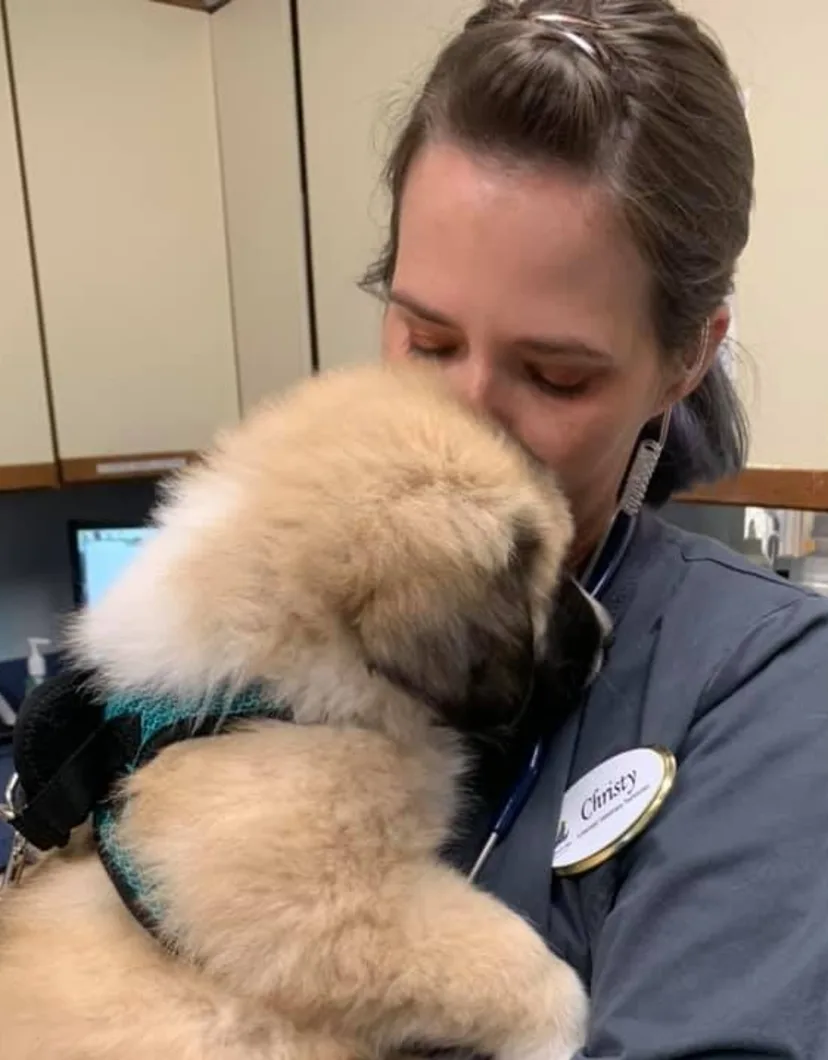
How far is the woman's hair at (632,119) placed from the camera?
0.94 metres

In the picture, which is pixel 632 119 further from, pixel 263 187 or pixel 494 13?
pixel 263 187

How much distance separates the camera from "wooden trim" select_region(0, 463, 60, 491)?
2.66 m

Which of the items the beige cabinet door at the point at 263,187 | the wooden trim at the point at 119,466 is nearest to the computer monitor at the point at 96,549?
the wooden trim at the point at 119,466

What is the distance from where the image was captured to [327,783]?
91 centimetres

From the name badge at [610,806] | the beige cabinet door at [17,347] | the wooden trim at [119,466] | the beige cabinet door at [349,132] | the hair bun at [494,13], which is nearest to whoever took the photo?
the name badge at [610,806]

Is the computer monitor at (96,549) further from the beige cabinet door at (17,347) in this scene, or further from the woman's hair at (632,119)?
the woman's hair at (632,119)

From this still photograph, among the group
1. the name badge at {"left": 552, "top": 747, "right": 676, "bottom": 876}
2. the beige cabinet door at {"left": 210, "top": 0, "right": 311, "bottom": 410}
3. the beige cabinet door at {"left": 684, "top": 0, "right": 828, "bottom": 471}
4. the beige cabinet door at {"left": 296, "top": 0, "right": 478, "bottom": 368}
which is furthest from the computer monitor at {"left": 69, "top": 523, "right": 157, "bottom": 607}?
the name badge at {"left": 552, "top": 747, "right": 676, "bottom": 876}

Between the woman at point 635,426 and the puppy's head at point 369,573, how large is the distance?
0.23 ft

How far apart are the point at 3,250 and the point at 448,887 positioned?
2.15 meters

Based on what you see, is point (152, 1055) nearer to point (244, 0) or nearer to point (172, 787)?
point (172, 787)

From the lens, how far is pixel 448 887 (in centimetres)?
92

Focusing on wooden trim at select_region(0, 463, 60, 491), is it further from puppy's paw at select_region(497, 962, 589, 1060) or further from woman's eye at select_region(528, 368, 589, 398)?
puppy's paw at select_region(497, 962, 589, 1060)

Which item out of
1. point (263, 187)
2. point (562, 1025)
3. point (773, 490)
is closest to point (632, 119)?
point (562, 1025)

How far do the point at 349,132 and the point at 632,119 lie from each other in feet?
5.61
